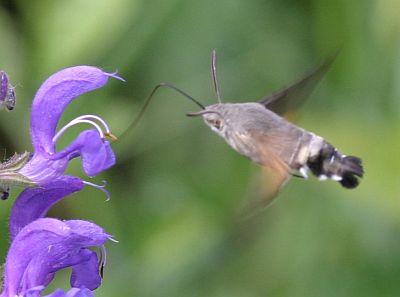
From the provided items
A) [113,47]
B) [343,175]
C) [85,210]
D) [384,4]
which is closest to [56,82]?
[343,175]

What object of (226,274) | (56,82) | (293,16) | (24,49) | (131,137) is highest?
(56,82)

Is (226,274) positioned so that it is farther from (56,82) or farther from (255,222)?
(56,82)

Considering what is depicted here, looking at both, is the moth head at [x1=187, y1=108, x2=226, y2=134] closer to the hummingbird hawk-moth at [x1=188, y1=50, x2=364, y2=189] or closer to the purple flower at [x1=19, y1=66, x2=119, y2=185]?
the hummingbird hawk-moth at [x1=188, y1=50, x2=364, y2=189]

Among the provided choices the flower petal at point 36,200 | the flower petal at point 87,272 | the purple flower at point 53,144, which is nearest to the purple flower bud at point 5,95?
the purple flower at point 53,144

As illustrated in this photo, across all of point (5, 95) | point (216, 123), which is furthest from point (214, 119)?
point (5, 95)

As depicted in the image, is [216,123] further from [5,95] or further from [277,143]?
[5,95]

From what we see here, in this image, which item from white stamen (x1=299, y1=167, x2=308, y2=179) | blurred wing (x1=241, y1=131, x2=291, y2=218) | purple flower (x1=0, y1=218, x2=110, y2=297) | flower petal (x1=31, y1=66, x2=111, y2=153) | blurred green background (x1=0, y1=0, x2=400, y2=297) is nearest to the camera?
purple flower (x1=0, y1=218, x2=110, y2=297)

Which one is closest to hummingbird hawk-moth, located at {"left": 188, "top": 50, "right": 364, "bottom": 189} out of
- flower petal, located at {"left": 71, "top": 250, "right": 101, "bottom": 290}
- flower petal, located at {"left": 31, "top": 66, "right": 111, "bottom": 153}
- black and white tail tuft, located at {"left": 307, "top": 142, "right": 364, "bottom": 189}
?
black and white tail tuft, located at {"left": 307, "top": 142, "right": 364, "bottom": 189}

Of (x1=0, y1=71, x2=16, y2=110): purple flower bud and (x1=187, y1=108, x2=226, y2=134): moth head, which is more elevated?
(x1=0, y1=71, x2=16, y2=110): purple flower bud
